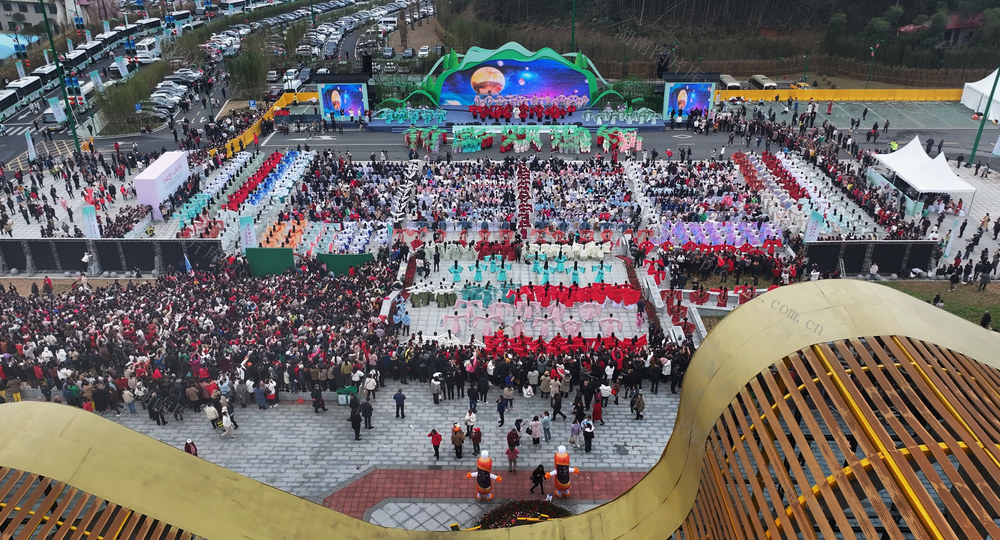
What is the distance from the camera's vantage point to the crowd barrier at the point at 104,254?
1034 inches

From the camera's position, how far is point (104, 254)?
1050 inches

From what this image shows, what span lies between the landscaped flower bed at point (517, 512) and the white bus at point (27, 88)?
5277 centimetres

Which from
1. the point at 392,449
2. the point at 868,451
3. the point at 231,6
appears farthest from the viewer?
the point at 231,6

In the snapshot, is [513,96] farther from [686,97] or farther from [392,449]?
[392,449]

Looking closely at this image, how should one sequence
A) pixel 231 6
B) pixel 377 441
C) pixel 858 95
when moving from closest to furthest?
pixel 377 441, pixel 858 95, pixel 231 6

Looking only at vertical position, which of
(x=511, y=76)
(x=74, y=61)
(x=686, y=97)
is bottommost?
(x=74, y=61)

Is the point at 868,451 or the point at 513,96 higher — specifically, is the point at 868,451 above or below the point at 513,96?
above

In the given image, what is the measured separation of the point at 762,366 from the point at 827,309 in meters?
1.02

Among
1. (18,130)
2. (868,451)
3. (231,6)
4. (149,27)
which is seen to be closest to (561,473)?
(868,451)

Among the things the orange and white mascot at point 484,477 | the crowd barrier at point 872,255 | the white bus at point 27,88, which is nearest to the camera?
the orange and white mascot at point 484,477

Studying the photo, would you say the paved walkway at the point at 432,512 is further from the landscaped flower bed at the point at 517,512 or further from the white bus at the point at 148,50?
the white bus at the point at 148,50

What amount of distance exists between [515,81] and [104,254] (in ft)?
88.9

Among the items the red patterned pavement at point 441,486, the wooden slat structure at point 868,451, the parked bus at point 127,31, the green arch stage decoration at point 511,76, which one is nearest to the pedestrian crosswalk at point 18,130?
the green arch stage decoration at point 511,76

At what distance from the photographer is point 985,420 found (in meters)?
7.32
